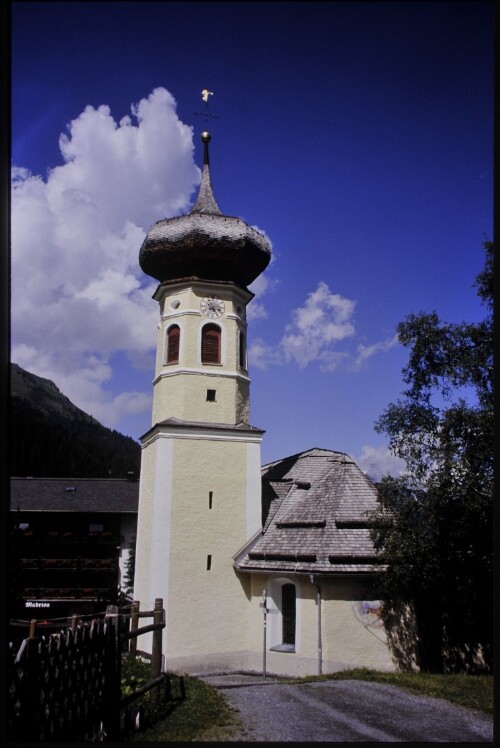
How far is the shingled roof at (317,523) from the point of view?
13.8 metres

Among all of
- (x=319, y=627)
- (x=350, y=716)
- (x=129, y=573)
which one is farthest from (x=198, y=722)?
(x=129, y=573)

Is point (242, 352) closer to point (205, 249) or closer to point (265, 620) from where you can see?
point (205, 249)

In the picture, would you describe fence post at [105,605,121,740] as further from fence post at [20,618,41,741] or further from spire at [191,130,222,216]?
spire at [191,130,222,216]

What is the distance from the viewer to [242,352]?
59.6ft

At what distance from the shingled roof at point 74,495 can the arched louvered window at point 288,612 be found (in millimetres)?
11577

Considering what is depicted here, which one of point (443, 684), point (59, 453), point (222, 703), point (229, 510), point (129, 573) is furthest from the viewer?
point (59, 453)

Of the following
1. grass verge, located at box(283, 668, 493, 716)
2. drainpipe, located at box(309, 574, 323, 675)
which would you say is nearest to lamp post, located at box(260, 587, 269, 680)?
drainpipe, located at box(309, 574, 323, 675)

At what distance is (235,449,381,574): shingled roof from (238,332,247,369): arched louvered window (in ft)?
11.4

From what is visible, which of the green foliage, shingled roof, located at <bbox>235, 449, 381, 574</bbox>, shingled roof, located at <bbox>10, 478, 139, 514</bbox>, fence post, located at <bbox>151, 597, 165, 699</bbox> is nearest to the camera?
fence post, located at <bbox>151, 597, 165, 699</bbox>

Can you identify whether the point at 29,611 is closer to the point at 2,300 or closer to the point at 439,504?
the point at 439,504

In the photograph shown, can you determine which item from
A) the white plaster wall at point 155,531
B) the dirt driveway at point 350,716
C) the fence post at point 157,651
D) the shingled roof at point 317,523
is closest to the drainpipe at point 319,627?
the shingled roof at point 317,523

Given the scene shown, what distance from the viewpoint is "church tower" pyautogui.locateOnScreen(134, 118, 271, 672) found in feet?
49.7

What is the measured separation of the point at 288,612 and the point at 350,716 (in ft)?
21.7

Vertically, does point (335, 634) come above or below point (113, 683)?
below
